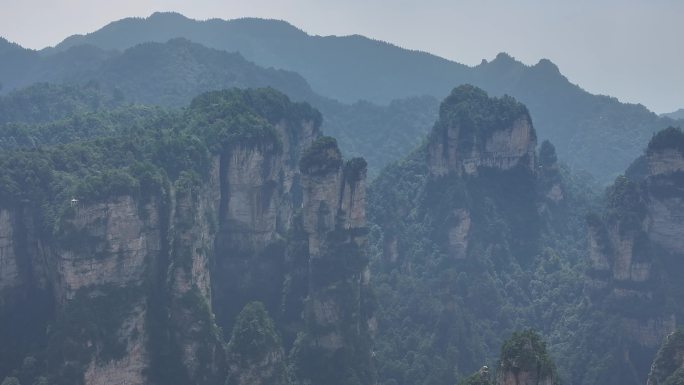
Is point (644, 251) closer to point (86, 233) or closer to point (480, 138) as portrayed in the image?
point (480, 138)

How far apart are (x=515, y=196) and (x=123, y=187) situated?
222 ft

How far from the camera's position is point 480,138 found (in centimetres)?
10862

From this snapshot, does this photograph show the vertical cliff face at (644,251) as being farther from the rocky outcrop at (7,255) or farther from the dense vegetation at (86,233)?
the rocky outcrop at (7,255)

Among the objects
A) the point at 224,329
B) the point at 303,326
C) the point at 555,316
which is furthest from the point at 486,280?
the point at 224,329

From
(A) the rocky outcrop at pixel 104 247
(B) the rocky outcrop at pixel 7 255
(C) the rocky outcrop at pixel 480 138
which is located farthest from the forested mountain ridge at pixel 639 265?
(B) the rocky outcrop at pixel 7 255

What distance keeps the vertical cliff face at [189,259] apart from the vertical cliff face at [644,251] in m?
28.0

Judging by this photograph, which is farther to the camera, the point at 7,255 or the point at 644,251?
the point at 644,251

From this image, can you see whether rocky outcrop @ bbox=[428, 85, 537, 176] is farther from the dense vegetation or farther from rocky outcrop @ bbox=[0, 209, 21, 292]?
rocky outcrop @ bbox=[0, 209, 21, 292]

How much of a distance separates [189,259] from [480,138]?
185 feet

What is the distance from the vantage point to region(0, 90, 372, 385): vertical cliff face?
58.7 m

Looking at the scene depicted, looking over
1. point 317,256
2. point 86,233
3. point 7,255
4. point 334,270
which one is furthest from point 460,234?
point 7,255

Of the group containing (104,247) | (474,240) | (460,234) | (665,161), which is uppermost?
(665,161)

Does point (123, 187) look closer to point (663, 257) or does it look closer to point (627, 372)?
point (627, 372)

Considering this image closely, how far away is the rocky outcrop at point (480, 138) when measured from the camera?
107938 millimetres
